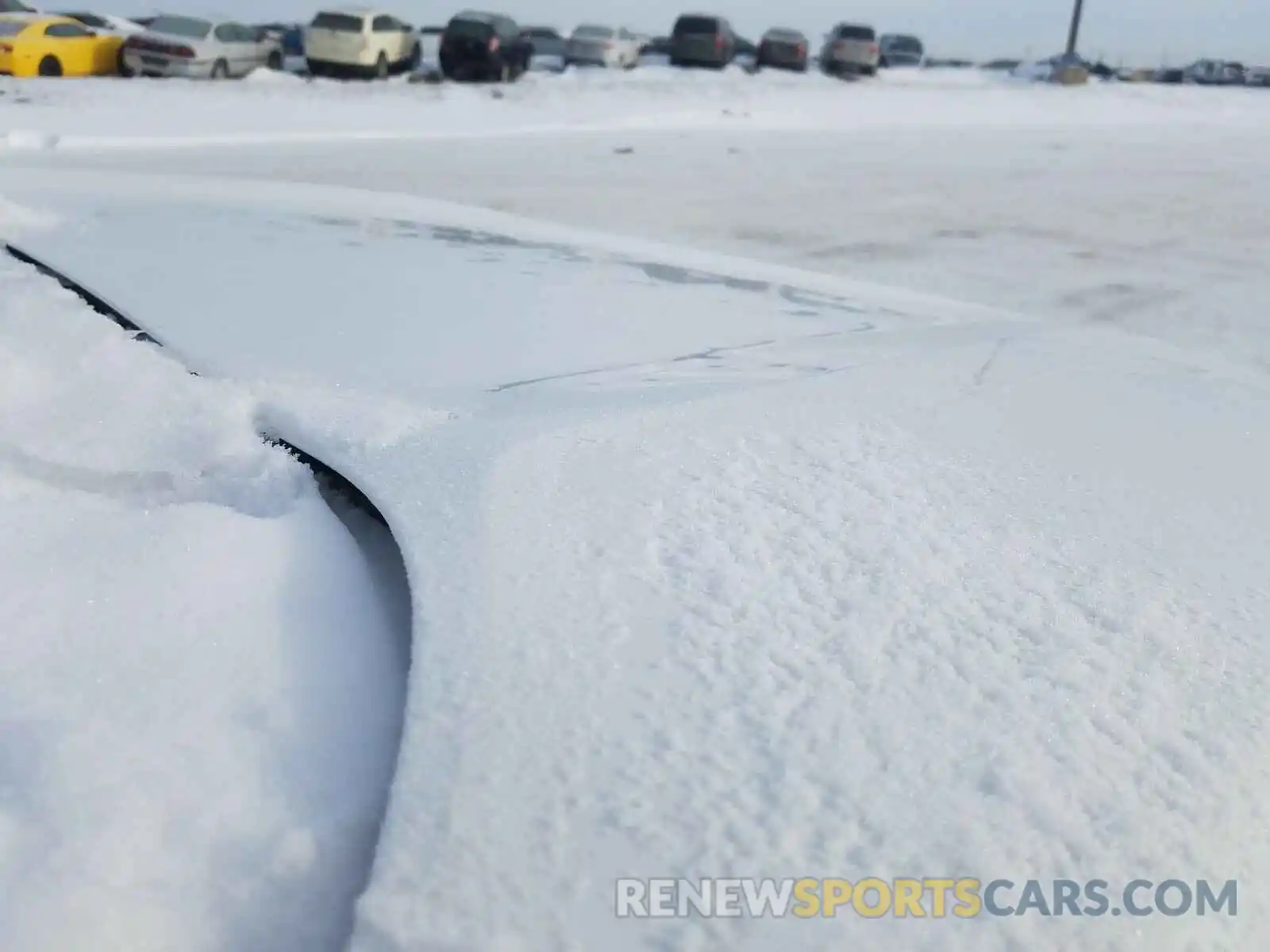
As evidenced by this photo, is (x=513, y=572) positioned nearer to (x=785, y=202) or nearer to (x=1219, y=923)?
(x=1219, y=923)

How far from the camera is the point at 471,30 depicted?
18703 mm

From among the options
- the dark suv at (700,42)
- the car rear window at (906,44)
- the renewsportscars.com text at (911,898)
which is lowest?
the renewsportscars.com text at (911,898)

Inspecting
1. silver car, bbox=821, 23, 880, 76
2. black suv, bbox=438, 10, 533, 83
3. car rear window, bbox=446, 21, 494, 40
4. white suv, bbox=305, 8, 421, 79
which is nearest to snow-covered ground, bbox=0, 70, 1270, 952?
white suv, bbox=305, 8, 421, 79

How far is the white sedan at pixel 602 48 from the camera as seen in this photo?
23.4m

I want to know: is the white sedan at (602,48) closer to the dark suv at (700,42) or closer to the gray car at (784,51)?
the dark suv at (700,42)

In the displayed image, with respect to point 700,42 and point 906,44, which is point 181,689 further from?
point 906,44

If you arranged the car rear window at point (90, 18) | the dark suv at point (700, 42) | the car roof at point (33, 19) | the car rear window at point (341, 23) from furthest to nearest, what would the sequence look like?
1. the dark suv at point (700, 42)
2. the car rear window at point (90, 18)
3. the car rear window at point (341, 23)
4. the car roof at point (33, 19)

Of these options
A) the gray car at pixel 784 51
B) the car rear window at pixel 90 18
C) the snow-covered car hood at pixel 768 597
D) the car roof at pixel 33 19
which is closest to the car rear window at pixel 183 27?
the car roof at pixel 33 19

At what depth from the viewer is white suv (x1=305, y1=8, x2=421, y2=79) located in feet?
57.2

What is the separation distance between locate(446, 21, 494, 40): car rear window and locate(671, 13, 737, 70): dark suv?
5.98m

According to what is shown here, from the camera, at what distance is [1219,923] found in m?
1.38

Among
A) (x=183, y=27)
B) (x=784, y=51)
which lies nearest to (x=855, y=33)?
(x=784, y=51)

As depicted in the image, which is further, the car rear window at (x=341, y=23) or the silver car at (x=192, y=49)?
the car rear window at (x=341, y=23)

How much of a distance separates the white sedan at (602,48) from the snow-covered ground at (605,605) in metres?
20.5
